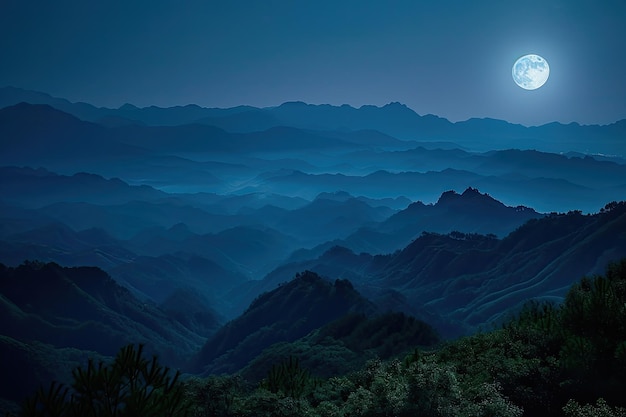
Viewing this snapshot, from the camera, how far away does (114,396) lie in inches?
609

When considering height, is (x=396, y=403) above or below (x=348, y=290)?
above

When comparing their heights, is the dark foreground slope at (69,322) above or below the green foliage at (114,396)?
below

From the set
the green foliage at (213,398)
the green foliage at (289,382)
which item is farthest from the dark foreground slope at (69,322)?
the green foliage at (213,398)

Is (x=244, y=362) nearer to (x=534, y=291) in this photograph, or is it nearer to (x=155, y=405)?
(x=534, y=291)

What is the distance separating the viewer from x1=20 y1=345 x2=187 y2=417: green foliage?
47.1ft

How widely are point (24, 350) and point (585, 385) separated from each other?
420 ft

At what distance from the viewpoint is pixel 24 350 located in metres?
123

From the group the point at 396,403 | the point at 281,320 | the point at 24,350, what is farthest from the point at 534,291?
the point at 396,403

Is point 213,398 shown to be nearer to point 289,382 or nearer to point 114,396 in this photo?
point 289,382

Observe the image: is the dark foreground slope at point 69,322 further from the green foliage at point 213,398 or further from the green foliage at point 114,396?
the green foliage at point 114,396

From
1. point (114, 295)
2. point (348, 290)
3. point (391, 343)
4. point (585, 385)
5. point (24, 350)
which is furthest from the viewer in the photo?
point (114, 295)

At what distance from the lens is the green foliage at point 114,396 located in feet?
47.1

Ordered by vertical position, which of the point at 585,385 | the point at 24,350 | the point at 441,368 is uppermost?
the point at 441,368

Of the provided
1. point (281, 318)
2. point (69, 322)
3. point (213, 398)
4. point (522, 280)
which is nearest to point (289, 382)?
point (213, 398)
